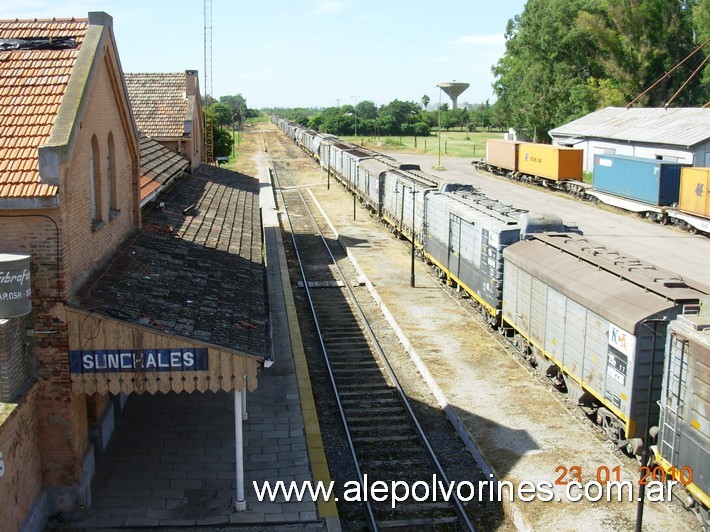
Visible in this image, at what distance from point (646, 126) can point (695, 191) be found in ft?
52.6

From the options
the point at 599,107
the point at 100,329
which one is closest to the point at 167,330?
the point at 100,329

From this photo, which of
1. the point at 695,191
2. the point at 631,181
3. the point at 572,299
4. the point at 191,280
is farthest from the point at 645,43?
the point at 191,280

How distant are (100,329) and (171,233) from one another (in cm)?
658

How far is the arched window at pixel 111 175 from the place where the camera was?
14344 mm

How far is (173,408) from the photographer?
1534cm

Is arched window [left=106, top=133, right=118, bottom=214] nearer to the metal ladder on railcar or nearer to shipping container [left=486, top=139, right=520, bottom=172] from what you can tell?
the metal ladder on railcar

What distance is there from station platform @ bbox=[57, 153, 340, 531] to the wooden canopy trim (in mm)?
584

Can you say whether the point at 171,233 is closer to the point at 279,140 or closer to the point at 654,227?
the point at 654,227

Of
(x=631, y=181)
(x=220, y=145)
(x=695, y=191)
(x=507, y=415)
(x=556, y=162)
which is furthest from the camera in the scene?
(x=220, y=145)

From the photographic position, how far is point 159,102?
31500 millimetres

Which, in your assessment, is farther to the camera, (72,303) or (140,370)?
(140,370)

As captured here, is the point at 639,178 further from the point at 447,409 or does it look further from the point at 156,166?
the point at 447,409

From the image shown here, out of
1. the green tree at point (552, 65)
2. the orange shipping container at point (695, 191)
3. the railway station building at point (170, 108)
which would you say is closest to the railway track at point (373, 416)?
the railway station building at point (170, 108)

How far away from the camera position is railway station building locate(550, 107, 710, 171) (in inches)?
1690
